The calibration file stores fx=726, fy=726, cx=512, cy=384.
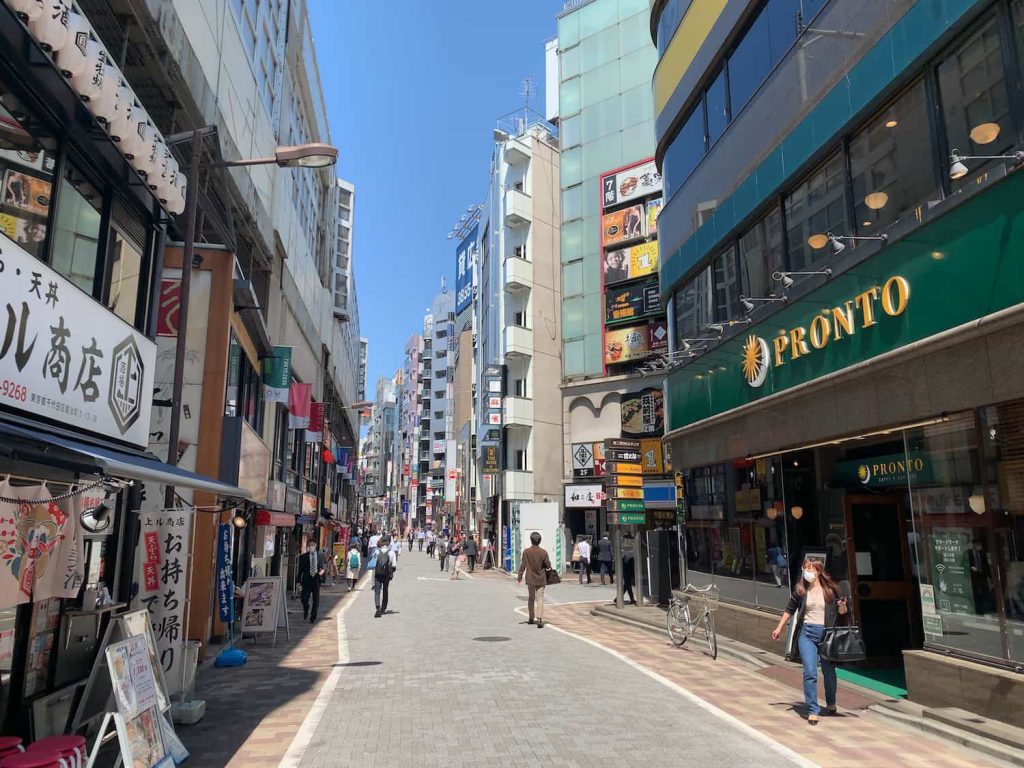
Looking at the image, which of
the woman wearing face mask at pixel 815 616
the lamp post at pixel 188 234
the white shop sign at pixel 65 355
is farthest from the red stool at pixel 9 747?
the woman wearing face mask at pixel 815 616

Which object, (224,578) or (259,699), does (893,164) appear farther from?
(224,578)

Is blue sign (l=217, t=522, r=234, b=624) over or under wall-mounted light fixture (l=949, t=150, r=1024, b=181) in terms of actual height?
under

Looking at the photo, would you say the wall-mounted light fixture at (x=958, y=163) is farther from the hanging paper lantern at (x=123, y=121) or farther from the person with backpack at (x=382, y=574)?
the person with backpack at (x=382, y=574)

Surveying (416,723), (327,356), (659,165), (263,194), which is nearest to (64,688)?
(416,723)

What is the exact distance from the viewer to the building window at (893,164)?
9031 mm

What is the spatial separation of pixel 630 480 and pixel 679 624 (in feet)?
23.8

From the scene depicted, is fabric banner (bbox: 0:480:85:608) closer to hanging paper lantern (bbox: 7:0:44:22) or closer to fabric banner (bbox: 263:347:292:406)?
hanging paper lantern (bbox: 7:0:44:22)

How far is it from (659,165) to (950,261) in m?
13.4

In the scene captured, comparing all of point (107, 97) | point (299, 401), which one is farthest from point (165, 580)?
point (299, 401)

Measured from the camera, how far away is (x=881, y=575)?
1168cm

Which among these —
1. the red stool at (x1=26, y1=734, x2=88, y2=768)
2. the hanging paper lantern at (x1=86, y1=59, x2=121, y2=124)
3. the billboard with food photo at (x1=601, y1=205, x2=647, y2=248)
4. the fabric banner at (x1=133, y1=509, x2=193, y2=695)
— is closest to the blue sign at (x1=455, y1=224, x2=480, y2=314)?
the billboard with food photo at (x1=601, y1=205, x2=647, y2=248)

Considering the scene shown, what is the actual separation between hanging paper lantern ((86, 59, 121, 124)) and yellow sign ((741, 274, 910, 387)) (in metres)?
9.35

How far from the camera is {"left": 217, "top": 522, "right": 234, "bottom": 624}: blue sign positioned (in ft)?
45.5

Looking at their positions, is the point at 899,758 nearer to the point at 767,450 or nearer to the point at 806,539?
the point at 806,539
